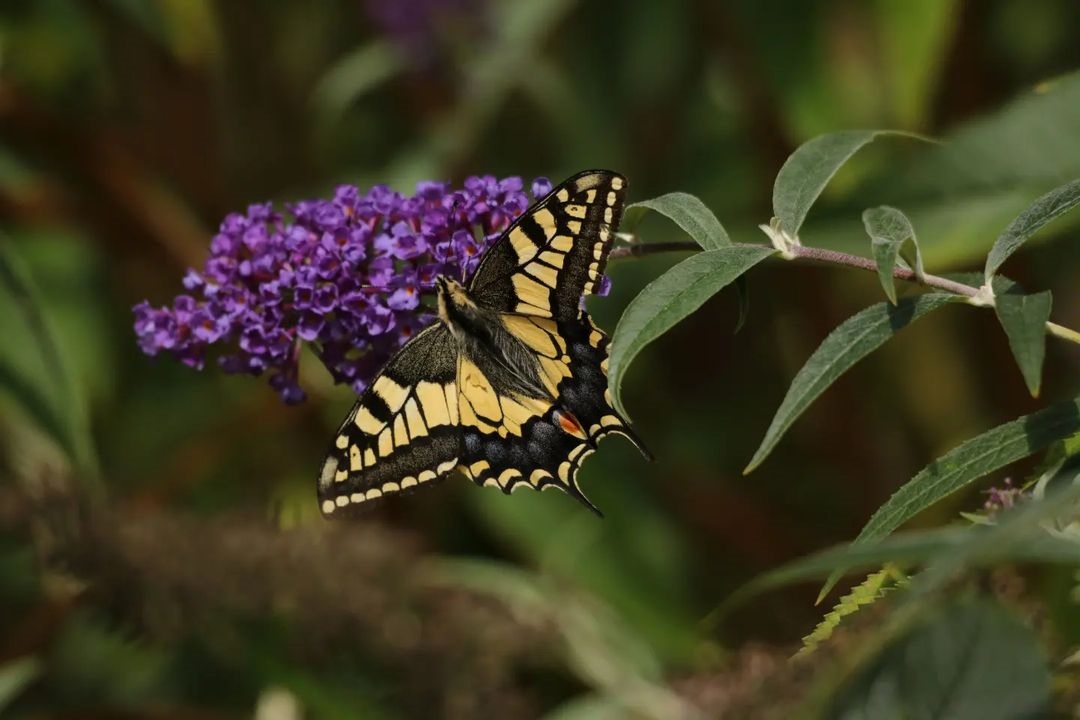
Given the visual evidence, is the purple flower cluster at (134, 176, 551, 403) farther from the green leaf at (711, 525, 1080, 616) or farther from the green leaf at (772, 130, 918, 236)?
the green leaf at (711, 525, 1080, 616)

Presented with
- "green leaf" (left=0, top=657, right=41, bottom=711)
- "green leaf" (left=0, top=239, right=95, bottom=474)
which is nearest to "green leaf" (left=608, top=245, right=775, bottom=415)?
"green leaf" (left=0, top=239, right=95, bottom=474)

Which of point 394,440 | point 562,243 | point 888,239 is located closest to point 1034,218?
point 888,239

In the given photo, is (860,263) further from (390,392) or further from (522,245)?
(390,392)

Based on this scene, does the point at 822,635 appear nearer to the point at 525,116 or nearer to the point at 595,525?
the point at 595,525

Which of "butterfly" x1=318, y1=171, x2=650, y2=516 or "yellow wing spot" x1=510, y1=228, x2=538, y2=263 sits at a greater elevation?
"yellow wing spot" x1=510, y1=228, x2=538, y2=263

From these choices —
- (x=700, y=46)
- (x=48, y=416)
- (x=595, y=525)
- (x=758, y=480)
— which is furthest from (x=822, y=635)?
(x=700, y=46)

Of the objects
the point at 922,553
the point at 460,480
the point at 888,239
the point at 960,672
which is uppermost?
the point at 460,480
